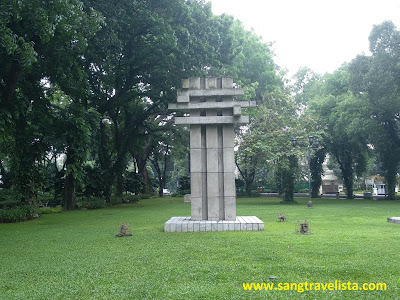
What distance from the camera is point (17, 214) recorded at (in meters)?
15.0

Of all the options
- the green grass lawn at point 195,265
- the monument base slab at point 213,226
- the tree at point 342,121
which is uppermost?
the tree at point 342,121

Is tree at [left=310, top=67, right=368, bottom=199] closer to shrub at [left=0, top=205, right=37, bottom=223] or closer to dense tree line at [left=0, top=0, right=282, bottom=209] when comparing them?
dense tree line at [left=0, top=0, right=282, bottom=209]

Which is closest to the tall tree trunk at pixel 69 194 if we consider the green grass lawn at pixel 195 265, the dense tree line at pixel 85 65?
the dense tree line at pixel 85 65

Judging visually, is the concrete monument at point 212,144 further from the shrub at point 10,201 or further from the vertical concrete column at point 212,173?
the shrub at point 10,201

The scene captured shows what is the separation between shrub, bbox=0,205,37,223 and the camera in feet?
48.4

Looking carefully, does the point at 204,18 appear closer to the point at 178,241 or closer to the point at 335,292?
the point at 178,241

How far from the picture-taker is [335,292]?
4.57 m

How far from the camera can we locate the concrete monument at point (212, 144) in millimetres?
10797

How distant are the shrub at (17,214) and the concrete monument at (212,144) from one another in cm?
766

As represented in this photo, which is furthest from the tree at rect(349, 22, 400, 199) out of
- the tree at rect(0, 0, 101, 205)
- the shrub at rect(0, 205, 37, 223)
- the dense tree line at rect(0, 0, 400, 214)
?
the shrub at rect(0, 205, 37, 223)

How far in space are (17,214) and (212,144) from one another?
9.11 m

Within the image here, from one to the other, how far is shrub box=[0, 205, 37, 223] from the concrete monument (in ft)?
25.1

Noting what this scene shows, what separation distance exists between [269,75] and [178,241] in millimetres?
23448

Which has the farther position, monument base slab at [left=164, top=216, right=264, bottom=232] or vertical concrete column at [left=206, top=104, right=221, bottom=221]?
vertical concrete column at [left=206, top=104, right=221, bottom=221]
